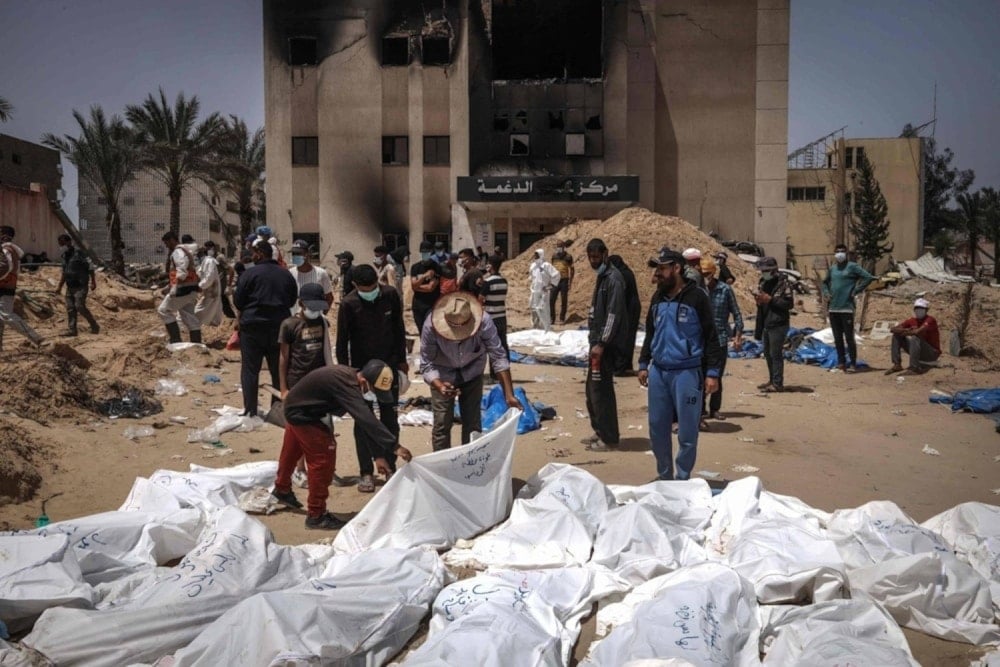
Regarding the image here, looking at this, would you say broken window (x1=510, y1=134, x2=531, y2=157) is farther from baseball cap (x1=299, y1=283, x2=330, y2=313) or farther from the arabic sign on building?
baseball cap (x1=299, y1=283, x2=330, y2=313)

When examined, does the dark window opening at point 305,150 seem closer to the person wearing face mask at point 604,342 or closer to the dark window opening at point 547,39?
the dark window opening at point 547,39

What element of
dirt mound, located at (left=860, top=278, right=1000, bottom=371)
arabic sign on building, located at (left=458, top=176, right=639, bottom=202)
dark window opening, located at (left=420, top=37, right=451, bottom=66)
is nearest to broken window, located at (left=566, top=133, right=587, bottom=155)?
arabic sign on building, located at (left=458, top=176, right=639, bottom=202)

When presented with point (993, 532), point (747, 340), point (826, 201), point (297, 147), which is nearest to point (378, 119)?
point (297, 147)

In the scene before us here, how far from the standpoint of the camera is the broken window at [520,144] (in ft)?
113

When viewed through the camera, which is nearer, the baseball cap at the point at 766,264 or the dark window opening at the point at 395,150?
the baseball cap at the point at 766,264

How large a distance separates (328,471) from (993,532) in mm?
3721

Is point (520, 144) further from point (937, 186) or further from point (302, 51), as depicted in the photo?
point (937, 186)

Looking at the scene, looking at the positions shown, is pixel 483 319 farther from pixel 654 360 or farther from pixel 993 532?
pixel 993 532

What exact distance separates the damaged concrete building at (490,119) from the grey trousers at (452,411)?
2758cm

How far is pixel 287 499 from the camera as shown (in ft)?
18.9

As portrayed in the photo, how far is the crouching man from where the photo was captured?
502cm

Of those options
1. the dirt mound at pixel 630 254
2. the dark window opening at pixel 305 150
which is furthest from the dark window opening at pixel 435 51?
the dirt mound at pixel 630 254

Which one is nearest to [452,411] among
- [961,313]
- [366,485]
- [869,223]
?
[366,485]

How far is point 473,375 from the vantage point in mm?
5941
